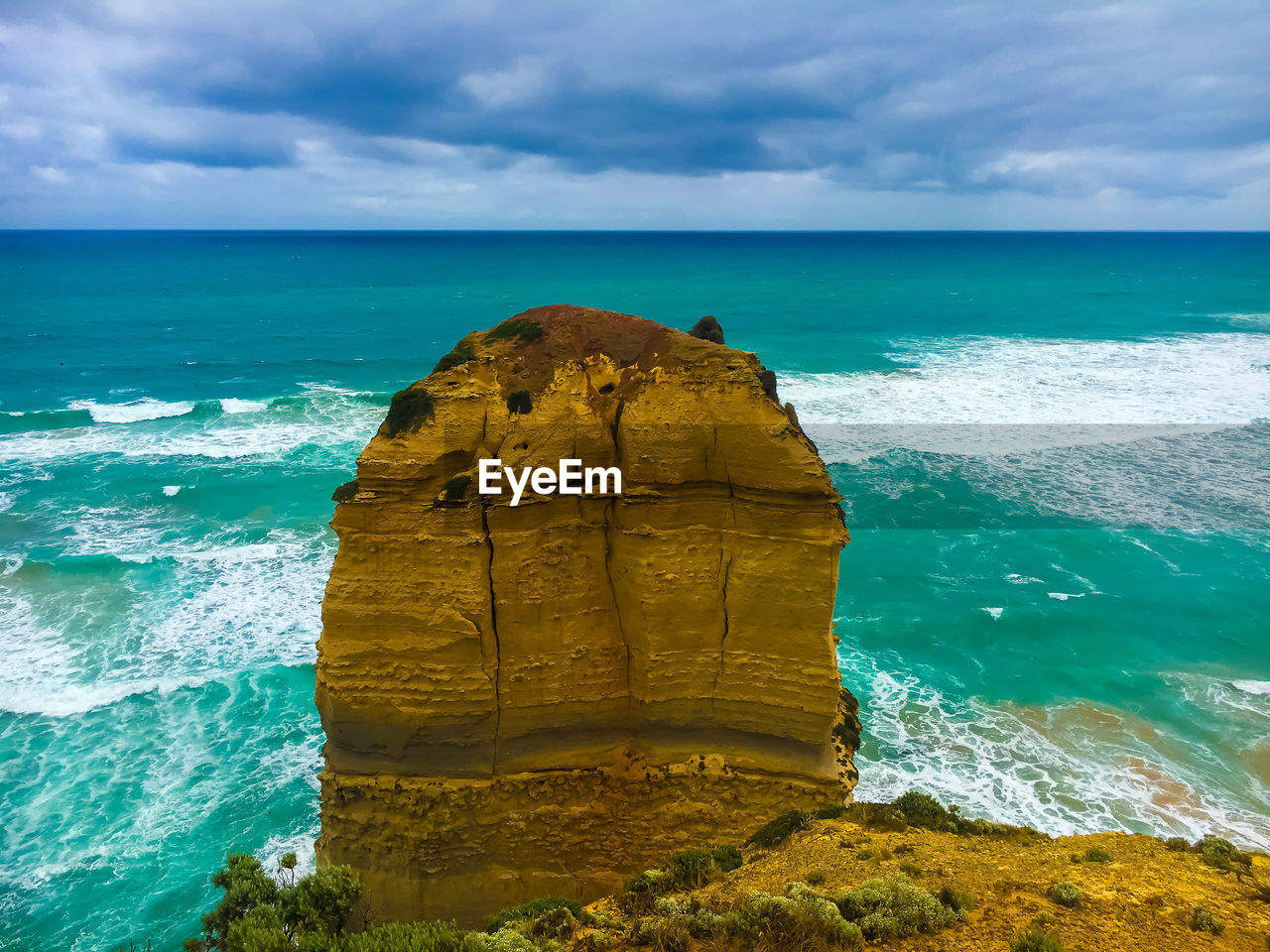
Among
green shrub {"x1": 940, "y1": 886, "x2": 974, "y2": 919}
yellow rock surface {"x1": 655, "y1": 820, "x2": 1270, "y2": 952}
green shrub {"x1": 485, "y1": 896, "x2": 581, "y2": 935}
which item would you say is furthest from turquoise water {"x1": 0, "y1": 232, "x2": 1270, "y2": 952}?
green shrub {"x1": 940, "y1": 886, "x2": 974, "y2": 919}

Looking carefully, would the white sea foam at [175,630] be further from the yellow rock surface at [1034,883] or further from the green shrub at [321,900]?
the yellow rock surface at [1034,883]

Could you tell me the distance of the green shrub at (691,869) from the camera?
9531 millimetres

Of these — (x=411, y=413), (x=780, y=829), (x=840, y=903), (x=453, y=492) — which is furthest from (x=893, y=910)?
(x=411, y=413)

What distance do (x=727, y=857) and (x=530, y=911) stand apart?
266 cm

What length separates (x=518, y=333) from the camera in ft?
35.9

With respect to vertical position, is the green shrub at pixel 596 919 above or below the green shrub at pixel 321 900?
above

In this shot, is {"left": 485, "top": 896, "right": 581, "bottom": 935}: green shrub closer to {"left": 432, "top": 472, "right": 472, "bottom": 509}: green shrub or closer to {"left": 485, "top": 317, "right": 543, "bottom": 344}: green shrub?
{"left": 432, "top": 472, "right": 472, "bottom": 509}: green shrub

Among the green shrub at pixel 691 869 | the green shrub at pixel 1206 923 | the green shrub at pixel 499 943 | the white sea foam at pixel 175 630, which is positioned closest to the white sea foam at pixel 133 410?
the white sea foam at pixel 175 630

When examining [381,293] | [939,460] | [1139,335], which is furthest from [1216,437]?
[381,293]

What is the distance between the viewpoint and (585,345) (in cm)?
1111

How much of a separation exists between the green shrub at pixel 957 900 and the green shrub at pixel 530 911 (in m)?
4.19

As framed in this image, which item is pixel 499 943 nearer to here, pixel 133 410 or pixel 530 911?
pixel 530 911

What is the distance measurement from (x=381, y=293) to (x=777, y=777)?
10194cm

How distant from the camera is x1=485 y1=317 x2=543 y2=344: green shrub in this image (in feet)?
35.7
